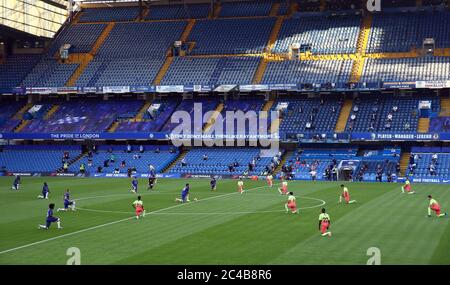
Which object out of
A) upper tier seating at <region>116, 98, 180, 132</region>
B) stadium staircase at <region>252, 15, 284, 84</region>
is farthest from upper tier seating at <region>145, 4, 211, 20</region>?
upper tier seating at <region>116, 98, 180, 132</region>

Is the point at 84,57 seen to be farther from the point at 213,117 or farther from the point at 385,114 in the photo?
the point at 385,114

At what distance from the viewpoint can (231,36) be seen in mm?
94125

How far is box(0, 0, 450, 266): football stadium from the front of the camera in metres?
57.4

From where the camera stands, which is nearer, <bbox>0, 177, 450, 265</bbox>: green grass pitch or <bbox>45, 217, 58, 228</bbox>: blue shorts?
<bbox>0, 177, 450, 265</bbox>: green grass pitch

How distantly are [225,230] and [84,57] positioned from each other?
231 feet

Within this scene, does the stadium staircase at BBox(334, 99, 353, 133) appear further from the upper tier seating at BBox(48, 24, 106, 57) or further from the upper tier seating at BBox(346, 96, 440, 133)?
the upper tier seating at BBox(48, 24, 106, 57)

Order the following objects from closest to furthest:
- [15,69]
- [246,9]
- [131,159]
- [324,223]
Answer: [324,223]
[131,159]
[15,69]
[246,9]

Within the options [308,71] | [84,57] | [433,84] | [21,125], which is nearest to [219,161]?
[308,71]

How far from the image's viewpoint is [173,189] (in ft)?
189

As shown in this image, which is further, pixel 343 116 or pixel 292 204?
pixel 343 116

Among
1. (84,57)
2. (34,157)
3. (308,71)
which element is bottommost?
(34,157)

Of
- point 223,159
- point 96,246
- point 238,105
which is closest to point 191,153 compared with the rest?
point 223,159

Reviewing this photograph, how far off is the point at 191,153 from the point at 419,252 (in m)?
56.6

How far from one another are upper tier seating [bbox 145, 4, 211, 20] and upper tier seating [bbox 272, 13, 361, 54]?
14.3 metres
